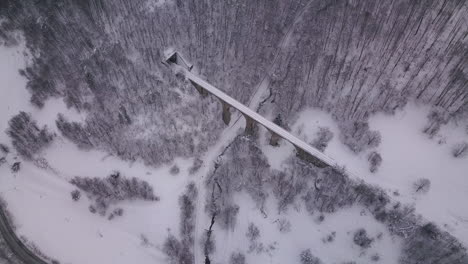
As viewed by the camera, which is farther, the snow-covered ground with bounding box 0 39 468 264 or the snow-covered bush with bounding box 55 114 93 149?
the snow-covered bush with bounding box 55 114 93 149

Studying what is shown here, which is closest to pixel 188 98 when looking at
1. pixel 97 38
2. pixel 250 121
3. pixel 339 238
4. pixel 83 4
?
pixel 250 121

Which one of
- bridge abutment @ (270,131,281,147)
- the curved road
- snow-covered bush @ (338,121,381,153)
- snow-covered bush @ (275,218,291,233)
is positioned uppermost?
snow-covered bush @ (338,121,381,153)

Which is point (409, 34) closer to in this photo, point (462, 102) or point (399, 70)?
point (399, 70)

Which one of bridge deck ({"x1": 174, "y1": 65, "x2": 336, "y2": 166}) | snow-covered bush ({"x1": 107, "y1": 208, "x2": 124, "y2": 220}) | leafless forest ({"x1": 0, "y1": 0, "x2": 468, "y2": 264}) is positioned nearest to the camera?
bridge deck ({"x1": 174, "y1": 65, "x2": 336, "y2": 166})

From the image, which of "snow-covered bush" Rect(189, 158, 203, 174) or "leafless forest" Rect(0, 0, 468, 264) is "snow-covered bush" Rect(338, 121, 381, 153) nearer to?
"leafless forest" Rect(0, 0, 468, 264)

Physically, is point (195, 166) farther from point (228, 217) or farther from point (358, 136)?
point (358, 136)

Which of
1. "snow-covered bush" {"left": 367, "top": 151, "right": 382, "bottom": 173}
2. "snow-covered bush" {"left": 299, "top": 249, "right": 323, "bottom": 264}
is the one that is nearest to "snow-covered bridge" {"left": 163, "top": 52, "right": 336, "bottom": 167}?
"snow-covered bush" {"left": 367, "top": 151, "right": 382, "bottom": 173}

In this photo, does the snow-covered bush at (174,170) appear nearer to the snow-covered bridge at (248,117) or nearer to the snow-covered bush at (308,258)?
the snow-covered bridge at (248,117)
